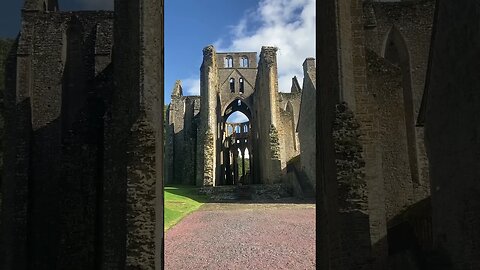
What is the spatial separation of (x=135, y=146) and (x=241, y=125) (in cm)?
4879

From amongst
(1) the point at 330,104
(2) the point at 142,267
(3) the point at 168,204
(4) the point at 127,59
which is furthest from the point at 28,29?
(3) the point at 168,204

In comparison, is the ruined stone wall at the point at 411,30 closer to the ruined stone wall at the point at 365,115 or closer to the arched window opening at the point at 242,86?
the ruined stone wall at the point at 365,115

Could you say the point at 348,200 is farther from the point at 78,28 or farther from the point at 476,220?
the point at 78,28

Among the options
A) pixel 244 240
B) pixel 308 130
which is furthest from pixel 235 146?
pixel 244 240

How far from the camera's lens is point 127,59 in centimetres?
824

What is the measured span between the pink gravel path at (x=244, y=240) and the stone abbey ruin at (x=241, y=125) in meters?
11.0

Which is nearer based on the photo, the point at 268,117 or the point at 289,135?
the point at 268,117

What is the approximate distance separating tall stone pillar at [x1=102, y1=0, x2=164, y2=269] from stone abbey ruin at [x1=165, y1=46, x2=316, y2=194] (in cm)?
2433

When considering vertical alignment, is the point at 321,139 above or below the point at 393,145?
above

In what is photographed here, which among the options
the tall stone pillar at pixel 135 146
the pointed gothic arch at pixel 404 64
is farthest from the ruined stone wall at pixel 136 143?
the pointed gothic arch at pixel 404 64

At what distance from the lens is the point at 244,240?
52.7 ft

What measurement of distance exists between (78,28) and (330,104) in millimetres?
9199

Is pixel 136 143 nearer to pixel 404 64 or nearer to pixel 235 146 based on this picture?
pixel 404 64

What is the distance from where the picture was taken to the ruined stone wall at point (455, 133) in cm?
634
